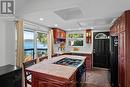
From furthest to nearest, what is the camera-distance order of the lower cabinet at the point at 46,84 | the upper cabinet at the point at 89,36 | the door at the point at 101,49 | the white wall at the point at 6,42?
1. the upper cabinet at the point at 89,36
2. the door at the point at 101,49
3. the lower cabinet at the point at 46,84
4. the white wall at the point at 6,42

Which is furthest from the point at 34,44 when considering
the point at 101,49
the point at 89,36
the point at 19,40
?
the point at 101,49

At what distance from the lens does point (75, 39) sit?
7.32 meters

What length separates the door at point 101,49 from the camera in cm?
636

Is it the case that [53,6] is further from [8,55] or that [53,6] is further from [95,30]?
[95,30]

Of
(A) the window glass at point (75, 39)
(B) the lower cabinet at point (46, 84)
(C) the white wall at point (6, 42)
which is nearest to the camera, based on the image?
(C) the white wall at point (6, 42)

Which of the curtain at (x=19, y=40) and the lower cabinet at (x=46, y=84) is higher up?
the curtain at (x=19, y=40)

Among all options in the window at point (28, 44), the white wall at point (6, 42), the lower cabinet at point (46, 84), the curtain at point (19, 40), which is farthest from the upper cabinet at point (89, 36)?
the white wall at point (6, 42)

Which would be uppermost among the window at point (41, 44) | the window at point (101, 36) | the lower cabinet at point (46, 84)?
the window at point (101, 36)

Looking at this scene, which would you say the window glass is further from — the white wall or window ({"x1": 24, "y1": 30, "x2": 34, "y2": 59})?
the white wall

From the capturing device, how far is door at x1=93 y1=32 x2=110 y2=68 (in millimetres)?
6359

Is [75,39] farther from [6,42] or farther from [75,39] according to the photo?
[6,42]

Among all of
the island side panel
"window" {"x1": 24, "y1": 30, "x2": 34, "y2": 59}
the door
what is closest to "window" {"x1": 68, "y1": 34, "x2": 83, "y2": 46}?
the door

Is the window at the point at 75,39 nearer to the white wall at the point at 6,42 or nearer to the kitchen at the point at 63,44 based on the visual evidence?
the kitchen at the point at 63,44

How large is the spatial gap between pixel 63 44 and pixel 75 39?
796 millimetres
